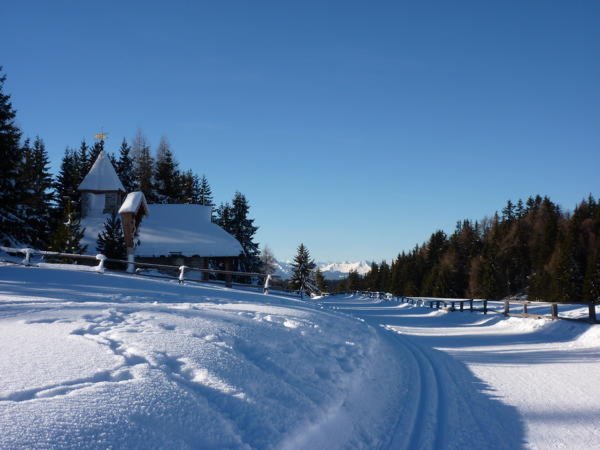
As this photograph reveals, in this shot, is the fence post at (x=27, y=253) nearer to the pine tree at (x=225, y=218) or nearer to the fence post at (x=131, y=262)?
the fence post at (x=131, y=262)

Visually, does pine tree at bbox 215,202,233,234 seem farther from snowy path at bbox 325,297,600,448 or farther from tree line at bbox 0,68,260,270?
snowy path at bbox 325,297,600,448

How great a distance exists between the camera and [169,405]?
4.13 meters


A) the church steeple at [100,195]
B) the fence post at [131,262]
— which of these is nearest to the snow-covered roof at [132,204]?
the fence post at [131,262]

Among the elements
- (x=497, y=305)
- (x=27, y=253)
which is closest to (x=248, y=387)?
(x=27, y=253)

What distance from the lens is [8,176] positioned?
80.8ft

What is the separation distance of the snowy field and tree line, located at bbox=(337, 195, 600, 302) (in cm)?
5152

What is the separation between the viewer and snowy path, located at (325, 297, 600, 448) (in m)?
5.54

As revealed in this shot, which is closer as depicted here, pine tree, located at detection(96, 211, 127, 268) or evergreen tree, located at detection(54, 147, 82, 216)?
pine tree, located at detection(96, 211, 127, 268)

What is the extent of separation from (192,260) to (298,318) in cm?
2506

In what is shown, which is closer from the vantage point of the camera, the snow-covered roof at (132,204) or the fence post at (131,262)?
the fence post at (131,262)

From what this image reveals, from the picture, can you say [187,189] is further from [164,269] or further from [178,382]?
[178,382]

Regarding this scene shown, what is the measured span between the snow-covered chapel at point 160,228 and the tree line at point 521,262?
140ft

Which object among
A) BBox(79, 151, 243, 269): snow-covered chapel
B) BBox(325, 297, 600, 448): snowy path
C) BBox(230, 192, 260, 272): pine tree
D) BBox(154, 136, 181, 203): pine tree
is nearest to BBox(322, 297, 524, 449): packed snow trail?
BBox(325, 297, 600, 448): snowy path

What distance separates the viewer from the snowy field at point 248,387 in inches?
148
